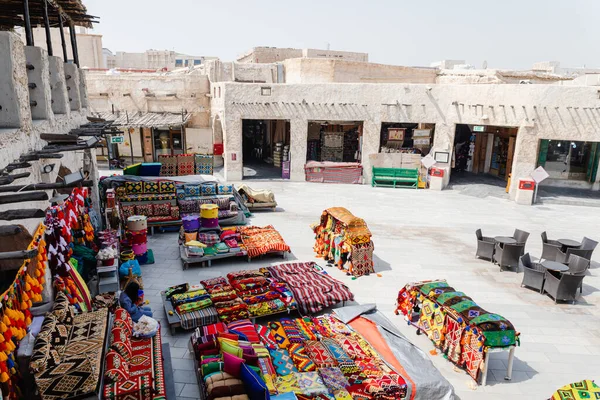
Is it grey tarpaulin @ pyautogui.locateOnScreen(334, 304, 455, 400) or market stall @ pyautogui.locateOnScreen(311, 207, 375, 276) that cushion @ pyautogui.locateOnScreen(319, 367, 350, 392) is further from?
market stall @ pyautogui.locateOnScreen(311, 207, 375, 276)

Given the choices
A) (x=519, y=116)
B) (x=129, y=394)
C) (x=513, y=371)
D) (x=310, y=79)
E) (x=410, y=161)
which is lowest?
(x=513, y=371)

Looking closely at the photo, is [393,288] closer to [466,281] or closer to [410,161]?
[466,281]

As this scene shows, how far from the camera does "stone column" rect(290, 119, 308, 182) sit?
20562 mm

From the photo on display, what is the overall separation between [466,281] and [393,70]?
18660 mm

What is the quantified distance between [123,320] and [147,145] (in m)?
20.1

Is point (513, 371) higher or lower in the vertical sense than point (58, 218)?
lower

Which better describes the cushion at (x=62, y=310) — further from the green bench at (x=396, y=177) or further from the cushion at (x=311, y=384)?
the green bench at (x=396, y=177)

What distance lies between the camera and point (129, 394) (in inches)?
199

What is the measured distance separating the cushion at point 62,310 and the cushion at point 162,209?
24.3ft

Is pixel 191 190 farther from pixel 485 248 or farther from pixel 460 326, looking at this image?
pixel 460 326

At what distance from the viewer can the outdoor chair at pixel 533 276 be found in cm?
969

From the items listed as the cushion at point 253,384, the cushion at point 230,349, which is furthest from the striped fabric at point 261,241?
the cushion at point 253,384

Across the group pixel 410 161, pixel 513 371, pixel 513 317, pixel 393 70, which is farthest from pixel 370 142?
pixel 513 371

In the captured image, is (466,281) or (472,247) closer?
(466,281)
